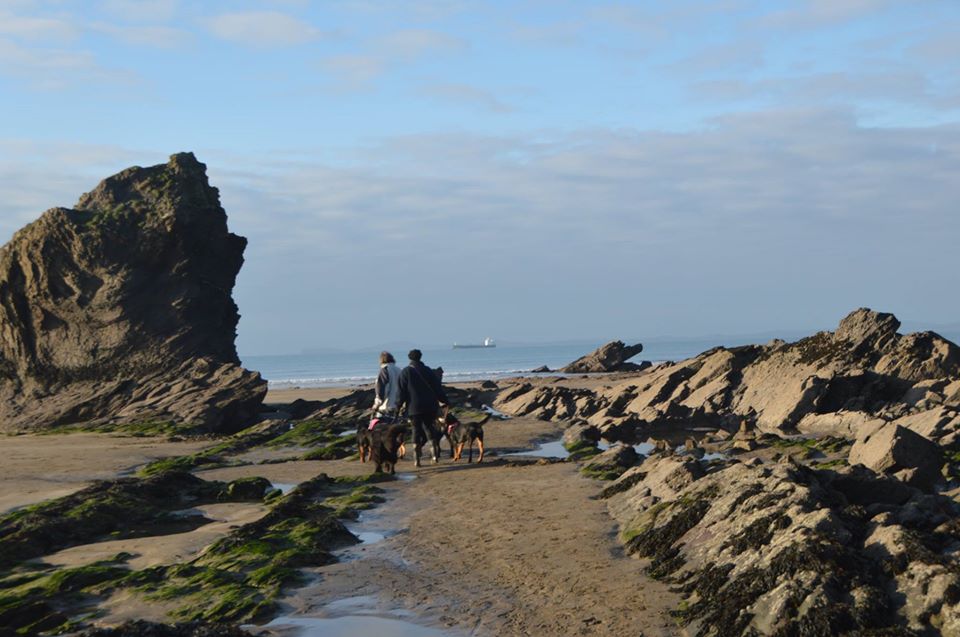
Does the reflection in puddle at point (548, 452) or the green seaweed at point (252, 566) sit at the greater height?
the green seaweed at point (252, 566)

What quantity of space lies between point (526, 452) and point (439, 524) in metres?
10.5

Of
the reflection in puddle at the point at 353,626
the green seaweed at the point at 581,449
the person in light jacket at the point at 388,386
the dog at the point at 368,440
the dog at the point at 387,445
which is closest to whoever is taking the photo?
the reflection in puddle at the point at 353,626

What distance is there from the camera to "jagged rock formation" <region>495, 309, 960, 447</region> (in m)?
25.8

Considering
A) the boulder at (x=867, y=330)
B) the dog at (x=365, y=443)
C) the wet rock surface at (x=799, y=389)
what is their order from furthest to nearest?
the boulder at (x=867, y=330) → the wet rock surface at (x=799, y=389) → the dog at (x=365, y=443)

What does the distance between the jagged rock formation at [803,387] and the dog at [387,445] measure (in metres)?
9.17

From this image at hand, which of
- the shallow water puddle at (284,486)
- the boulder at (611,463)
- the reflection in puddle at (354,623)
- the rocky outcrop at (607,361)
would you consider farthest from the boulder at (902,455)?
the rocky outcrop at (607,361)

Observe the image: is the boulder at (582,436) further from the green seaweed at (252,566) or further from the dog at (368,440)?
the green seaweed at (252,566)

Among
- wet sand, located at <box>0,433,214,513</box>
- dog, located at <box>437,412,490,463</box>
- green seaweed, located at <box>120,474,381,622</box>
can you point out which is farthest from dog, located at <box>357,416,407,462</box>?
wet sand, located at <box>0,433,214,513</box>

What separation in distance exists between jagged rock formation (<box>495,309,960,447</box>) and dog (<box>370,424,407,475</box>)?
917 cm

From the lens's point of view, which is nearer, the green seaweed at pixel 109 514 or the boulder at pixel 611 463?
the green seaweed at pixel 109 514

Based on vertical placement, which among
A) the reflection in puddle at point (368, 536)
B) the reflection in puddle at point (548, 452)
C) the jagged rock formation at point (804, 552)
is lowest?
the reflection in puddle at point (548, 452)

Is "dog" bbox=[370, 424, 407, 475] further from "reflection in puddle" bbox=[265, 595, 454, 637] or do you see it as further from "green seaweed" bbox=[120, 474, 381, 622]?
"reflection in puddle" bbox=[265, 595, 454, 637]

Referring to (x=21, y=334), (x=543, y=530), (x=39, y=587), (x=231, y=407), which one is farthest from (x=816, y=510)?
(x=21, y=334)

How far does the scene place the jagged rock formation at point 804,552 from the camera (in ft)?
23.1
